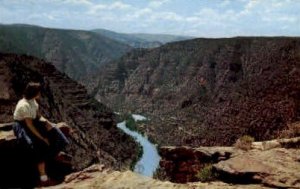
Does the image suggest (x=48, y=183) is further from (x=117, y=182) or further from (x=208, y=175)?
(x=208, y=175)

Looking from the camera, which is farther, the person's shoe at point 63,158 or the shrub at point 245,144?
the shrub at point 245,144

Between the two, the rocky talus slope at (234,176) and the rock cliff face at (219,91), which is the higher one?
the rocky talus slope at (234,176)

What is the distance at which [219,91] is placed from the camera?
140500 mm

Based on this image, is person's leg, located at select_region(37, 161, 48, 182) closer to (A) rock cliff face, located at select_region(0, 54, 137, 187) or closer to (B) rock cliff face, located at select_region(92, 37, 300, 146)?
(A) rock cliff face, located at select_region(0, 54, 137, 187)

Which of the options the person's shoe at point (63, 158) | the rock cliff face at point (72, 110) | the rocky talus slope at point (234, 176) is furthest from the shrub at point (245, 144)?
the rock cliff face at point (72, 110)

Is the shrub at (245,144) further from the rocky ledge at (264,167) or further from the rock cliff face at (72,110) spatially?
the rock cliff face at (72,110)

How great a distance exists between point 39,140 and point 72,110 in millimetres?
82553

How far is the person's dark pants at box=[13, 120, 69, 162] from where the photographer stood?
11242 millimetres

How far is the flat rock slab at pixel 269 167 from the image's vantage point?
467 inches

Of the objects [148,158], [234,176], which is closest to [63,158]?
[234,176]

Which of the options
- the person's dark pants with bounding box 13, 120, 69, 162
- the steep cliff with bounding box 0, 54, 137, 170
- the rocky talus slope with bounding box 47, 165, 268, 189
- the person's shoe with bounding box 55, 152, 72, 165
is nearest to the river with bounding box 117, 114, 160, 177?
the steep cliff with bounding box 0, 54, 137, 170

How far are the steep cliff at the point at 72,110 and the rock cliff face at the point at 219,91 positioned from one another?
49.3ft

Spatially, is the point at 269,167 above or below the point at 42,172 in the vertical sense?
below

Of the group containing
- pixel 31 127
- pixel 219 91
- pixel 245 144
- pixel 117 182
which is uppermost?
pixel 31 127
